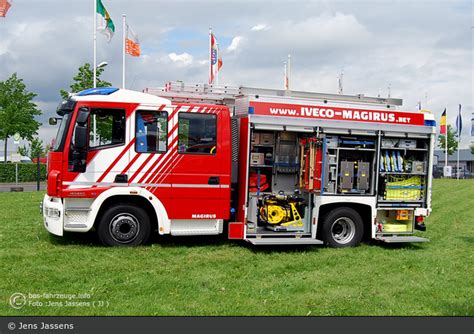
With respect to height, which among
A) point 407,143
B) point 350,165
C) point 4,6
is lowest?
point 350,165

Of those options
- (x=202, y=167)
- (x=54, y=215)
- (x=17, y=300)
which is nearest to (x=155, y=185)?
(x=202, y=167)

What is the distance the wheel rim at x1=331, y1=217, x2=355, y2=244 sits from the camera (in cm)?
1080

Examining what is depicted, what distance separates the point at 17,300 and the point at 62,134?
147 inches

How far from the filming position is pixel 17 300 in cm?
640

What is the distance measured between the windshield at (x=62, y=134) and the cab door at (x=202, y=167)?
193 centimetres

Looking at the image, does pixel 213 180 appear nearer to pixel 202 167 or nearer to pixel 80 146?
pixel 202 167

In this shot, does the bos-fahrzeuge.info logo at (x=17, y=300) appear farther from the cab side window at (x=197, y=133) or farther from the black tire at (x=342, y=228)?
the black tire at (x=342, y=228)

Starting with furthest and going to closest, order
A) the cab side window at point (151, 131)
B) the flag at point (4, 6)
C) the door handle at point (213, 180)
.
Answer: the flag at point (4, 6), the door handle at point (213, 180), the cab side window at point (151, 131)

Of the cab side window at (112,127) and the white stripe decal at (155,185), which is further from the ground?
the cab side window at (112,127)

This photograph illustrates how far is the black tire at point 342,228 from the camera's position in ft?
34.7

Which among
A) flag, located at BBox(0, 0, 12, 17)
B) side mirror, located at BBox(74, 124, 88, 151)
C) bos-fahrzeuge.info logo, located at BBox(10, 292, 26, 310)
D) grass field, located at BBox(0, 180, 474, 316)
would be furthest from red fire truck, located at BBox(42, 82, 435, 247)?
flag, located at BBox(0, 0, 12, 17)

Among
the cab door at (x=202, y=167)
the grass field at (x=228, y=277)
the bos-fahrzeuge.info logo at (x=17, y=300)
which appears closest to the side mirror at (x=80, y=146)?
the grass field at (x=228, y=277)

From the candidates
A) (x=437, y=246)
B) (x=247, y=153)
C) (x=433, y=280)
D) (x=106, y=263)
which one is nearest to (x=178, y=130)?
(x=247, y=153)

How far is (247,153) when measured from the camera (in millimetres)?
9945
